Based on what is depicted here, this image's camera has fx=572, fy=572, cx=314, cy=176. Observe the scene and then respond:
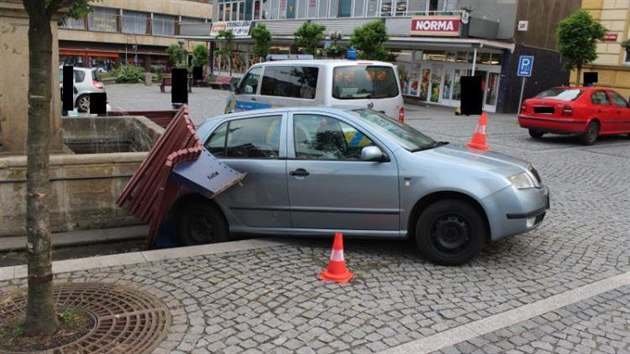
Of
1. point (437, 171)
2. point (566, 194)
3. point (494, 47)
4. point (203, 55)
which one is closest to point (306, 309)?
point (437, 171)

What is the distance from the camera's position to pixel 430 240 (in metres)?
5.29

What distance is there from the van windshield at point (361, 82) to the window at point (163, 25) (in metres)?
63.2

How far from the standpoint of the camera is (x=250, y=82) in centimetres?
1179

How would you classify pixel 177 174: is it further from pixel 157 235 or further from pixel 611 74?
pixel 611 74

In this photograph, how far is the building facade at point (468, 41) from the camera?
26594 millimetres

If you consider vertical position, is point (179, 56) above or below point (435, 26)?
below

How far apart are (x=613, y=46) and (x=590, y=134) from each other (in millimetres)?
8442

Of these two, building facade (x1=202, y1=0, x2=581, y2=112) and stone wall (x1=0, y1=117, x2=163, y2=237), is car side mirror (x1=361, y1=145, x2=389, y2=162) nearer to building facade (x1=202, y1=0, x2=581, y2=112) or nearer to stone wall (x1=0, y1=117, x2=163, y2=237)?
stone wall (x1=0, y1=117, x2=163, y2=237)

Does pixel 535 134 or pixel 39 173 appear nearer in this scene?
pixel 39 173

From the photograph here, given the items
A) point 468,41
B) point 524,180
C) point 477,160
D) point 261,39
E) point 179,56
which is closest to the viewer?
point 524,180

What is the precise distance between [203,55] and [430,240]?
48.5m

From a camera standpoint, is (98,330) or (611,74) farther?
(611,74)

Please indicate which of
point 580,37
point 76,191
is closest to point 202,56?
point 580,37

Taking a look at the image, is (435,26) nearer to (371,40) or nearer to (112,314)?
(371,40)
